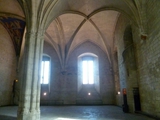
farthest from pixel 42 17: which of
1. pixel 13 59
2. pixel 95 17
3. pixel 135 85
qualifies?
pixel 13 59

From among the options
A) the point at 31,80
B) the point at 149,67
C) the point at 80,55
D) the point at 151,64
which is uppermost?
the point at 80,55

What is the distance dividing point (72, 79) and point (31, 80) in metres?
8.98

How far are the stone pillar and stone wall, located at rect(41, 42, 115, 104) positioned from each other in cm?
860

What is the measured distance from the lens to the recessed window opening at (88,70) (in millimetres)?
15609

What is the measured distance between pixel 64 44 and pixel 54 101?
21.4 ft

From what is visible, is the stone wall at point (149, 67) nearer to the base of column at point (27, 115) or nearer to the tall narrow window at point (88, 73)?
the base of column at point (27, 115)

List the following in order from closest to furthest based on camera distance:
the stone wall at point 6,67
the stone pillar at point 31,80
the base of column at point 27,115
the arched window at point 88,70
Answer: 1. the base of column at point 27,115
2. the stone pillar at point 31,80
3. the stone wall at point 6,67
4. the arched window at point 88,70

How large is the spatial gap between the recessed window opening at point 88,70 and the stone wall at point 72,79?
1039mm

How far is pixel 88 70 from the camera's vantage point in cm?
1576

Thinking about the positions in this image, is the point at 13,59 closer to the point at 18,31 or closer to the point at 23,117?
the point at 18,31

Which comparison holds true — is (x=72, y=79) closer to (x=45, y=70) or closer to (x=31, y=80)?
(x=45, y=70)

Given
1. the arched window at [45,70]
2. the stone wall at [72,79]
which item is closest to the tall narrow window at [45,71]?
the arched window at [45,70]

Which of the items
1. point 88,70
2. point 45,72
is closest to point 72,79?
point 88,70

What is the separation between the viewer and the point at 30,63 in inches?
257
